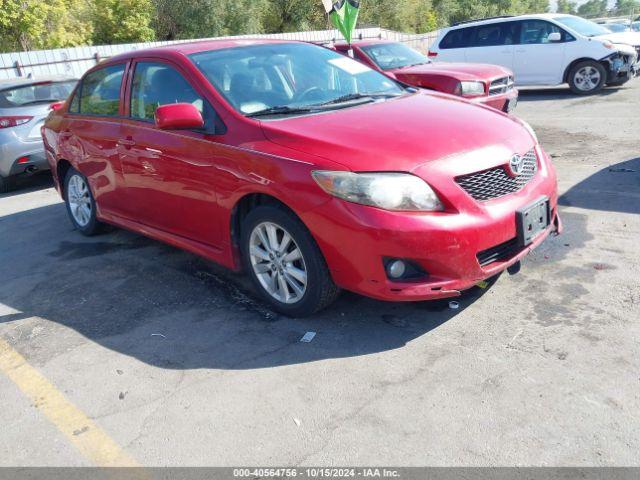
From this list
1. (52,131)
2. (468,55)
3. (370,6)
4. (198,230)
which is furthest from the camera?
(370,6)

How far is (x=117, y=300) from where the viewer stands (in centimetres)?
466

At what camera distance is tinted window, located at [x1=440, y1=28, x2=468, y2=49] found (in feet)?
48.4

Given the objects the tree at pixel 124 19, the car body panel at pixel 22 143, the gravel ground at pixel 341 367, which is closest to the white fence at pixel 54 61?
the tree at pixel 124 19

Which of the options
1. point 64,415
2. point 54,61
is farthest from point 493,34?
point 64,415

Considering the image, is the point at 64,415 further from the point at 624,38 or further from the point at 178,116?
the point at 624,38

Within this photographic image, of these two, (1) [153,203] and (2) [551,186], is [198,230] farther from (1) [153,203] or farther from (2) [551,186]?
(2) [551,186]

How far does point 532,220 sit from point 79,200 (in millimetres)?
4505

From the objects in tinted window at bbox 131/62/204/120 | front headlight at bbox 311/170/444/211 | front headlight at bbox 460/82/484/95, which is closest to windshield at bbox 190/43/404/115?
tinted window at bbox 131/62/204/120

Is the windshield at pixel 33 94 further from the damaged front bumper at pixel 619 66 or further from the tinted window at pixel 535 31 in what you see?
the damaged front bumper at pixel 619 66

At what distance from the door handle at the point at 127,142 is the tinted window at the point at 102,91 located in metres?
0.31

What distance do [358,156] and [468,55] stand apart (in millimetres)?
12177

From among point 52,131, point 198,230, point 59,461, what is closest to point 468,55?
point 52,131

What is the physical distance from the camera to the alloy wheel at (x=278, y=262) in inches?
152

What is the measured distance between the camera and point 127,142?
5.00 meters
